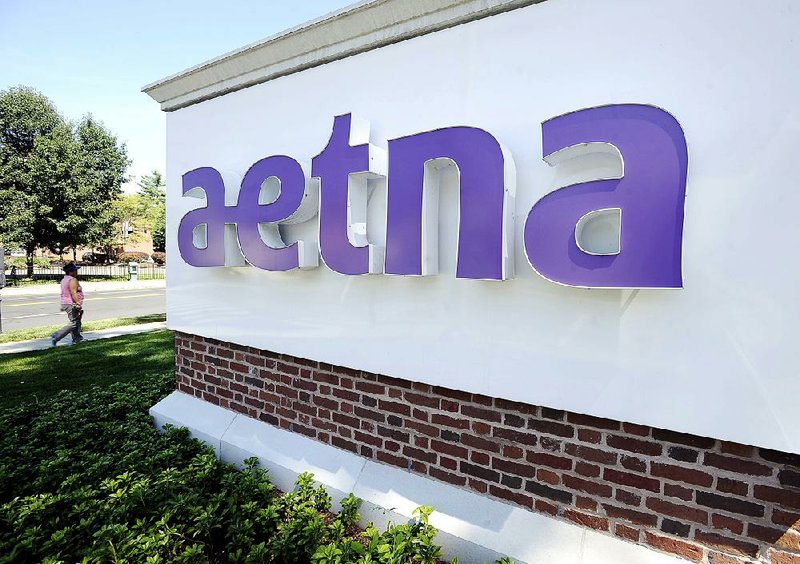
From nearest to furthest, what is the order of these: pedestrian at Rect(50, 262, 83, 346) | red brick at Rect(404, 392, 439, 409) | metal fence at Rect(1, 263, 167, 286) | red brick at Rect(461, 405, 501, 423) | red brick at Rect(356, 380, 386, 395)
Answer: red brick at Rect(461, 405, 501, 423), red brick at Rect(404, 392, 439, 409), red brick at Rect(356, 380, 386, 395), pedestrian at Rect(50, 262, 83, 346), metal fence at Rect(1, 263, 167, 286)

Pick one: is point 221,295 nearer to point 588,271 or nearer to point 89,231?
point 588,271

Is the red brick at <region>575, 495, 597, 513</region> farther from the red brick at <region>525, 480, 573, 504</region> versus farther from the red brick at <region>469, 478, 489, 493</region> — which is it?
the red brick at <region>469, 478, 489, 493</region>

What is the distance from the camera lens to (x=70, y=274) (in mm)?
9203

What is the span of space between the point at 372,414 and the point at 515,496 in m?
1.09

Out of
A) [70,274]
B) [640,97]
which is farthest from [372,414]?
[70,274]

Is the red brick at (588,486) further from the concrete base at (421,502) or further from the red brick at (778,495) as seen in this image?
the red brick at (778,495)

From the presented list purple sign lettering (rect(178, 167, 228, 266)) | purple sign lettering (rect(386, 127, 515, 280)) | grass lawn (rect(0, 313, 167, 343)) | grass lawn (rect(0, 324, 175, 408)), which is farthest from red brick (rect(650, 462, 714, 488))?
grass lawn (rect(0, 313, 167, 343))

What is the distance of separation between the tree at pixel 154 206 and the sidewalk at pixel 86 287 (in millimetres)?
11033

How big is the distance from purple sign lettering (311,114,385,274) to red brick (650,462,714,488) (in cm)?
187

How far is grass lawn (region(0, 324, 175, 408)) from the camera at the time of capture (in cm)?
588

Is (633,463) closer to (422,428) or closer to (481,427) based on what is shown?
(481,427)

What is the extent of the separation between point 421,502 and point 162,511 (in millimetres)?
1704

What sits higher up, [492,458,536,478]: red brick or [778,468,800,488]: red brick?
[778,468,800,488]: red brick

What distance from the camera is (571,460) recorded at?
7.84ft
